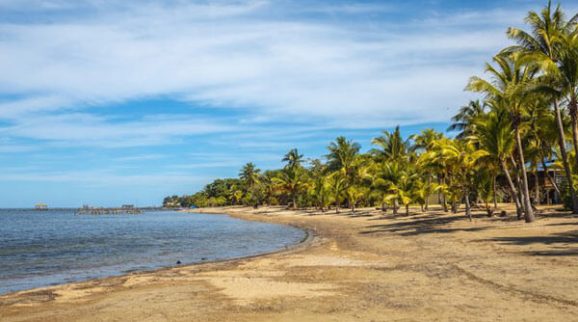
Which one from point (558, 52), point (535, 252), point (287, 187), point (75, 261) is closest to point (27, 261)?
point (75, 261)

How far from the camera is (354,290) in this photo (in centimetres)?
1023

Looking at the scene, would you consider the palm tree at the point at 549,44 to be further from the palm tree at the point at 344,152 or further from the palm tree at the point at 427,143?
the palm tree at the point at 344,152

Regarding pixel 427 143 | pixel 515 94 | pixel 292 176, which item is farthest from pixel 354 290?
pixel 292 176

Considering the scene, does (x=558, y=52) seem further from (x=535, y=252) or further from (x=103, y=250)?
(x=103, y=250)

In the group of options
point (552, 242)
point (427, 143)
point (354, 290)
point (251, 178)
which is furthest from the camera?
point (251, 178)

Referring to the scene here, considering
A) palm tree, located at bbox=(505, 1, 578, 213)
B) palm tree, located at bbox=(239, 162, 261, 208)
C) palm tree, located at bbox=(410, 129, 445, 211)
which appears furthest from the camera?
palm tree, located at bbox=(239, 162, 261, 208)

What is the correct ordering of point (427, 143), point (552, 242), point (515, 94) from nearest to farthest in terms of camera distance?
point (552, 242), point (515, 94), point (427, 143)

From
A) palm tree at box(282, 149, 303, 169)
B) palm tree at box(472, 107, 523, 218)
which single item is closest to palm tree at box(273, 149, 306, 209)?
palm tree at box(282, 149, 303, 169)

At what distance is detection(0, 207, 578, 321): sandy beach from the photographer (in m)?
8.08

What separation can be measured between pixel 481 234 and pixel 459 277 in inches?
426

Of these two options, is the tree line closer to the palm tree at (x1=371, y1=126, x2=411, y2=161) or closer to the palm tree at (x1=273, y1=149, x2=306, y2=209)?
the palm tree at (x1=371, y1=126, x2=411, y2=161)

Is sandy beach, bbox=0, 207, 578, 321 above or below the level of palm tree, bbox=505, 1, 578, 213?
below

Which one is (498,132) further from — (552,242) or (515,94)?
(552,242)

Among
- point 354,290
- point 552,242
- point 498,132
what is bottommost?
point 354,290
